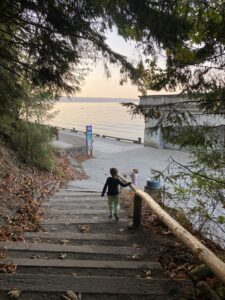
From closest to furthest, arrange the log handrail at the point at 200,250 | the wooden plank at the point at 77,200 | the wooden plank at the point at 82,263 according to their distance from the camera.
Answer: the log handrail at the point at 200,250 → the wooden plank at the point at 82,263 → the wooden plank at the point at 77,200

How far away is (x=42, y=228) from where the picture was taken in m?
6.57

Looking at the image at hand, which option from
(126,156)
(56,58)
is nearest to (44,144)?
(56,58)

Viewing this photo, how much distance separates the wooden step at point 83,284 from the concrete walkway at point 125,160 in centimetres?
1089

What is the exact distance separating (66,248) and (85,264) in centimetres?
73

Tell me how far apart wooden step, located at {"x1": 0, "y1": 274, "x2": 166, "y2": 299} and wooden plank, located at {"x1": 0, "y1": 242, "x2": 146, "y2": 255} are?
108cm

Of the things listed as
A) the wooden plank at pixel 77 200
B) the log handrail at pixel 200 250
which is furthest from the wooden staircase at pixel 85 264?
the wooden plank at pixel 77 200

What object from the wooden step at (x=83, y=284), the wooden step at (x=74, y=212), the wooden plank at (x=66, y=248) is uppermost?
the wooden step at (x=83, y=284)

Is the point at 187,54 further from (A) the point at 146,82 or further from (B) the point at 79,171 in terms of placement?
(B) the point at 79,171

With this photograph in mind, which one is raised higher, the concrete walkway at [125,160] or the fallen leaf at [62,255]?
the fallen leaf at [62,255]

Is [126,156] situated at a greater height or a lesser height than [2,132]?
lesser

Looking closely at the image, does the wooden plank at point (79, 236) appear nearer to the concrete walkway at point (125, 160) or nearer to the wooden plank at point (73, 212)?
the wooden plank at point (73, 212)

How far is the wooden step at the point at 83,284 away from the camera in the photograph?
3.60 m

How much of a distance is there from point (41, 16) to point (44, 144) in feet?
30.2

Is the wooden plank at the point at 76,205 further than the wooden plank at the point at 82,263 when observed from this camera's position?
Yes
